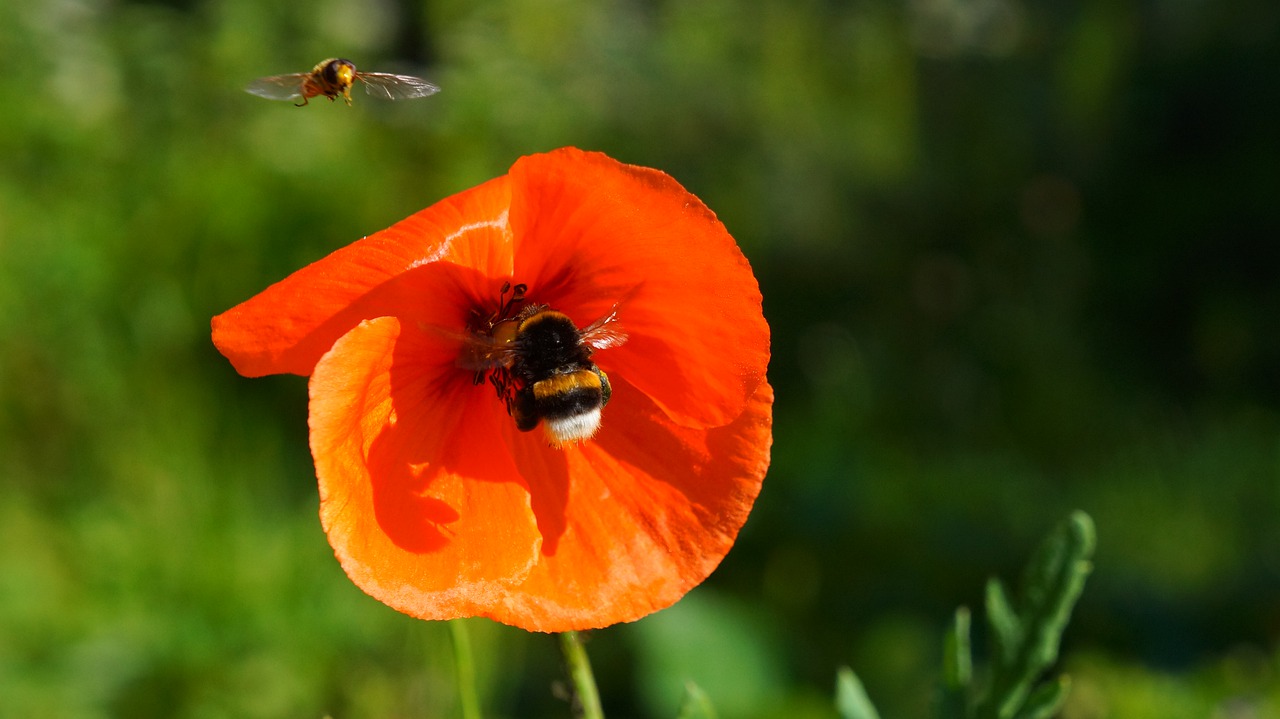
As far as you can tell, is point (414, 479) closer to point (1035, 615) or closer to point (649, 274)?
point (649, 274)

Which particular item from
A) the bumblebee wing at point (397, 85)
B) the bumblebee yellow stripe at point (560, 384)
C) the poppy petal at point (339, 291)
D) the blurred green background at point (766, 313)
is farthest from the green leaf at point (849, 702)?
the blurred green background at point (766, 313)

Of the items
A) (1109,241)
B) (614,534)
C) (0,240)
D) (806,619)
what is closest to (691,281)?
(614,534)

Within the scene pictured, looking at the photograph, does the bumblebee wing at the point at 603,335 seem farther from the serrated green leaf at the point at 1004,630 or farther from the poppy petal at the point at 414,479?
the serrated green leaf at the point at 1004,630

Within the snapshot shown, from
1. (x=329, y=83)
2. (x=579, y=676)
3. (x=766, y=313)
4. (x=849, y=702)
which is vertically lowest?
(x=766, y=313)

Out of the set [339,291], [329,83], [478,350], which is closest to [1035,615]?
[478,350]

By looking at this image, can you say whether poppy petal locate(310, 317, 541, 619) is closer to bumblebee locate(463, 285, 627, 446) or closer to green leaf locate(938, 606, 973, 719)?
bumblebee locate(463, 285, 627, 446)
